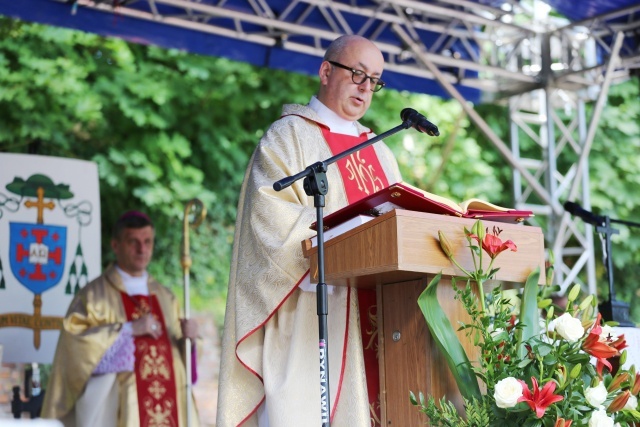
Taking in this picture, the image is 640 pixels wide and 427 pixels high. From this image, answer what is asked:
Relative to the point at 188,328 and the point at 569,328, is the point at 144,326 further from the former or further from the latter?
the point at 569,328

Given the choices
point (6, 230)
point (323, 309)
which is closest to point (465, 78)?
point (6, 230)

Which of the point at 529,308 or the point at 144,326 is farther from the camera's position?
the point at 144,326

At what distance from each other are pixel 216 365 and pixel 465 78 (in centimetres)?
424

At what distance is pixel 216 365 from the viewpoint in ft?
34.8

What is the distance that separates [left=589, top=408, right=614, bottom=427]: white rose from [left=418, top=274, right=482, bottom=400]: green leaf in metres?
0.35

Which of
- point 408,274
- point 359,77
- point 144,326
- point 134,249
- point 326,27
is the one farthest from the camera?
point 326,27

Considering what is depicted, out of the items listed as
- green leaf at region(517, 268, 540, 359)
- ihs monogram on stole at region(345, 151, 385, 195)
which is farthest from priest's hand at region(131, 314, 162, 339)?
green leaf at region(517, 268, 540, 359)

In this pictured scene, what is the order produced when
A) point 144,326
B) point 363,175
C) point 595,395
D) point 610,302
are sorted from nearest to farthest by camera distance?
1. point 595,395
2. point 363,175
3. point 610,302
4. point 144,326

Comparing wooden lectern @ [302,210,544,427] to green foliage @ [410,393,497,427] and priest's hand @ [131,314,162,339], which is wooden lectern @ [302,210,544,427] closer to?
green foliage @ [410,393,497,427]

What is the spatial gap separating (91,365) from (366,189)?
351cm

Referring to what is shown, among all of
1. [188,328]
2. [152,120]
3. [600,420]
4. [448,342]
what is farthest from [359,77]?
[152,120]

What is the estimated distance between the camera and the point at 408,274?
3146mm

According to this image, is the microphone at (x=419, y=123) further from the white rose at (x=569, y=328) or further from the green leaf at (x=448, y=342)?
the white rose at (x=569, y=328)

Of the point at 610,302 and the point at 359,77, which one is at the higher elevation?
the point at 359,77
